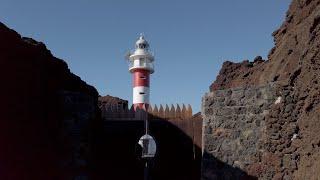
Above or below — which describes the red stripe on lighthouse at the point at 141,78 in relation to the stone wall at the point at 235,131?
above

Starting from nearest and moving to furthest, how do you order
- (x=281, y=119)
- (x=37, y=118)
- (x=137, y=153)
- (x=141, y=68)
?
(x=281, y=119), (x=37, y=118), (x=137, y=153), (x=141, y=68)

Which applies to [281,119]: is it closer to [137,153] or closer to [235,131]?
[235,131]

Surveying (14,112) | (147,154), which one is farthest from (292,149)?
(14,112)

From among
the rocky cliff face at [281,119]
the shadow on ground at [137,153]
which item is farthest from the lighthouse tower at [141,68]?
the rocky cliff face at [281,119]

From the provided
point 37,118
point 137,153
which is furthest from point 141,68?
point 37,118

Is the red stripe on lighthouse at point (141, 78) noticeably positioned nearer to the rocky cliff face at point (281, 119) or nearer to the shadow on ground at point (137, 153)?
the shadow on ground at point (137, 153)

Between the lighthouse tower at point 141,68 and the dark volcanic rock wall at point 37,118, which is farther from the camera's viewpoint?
the lighthouse tower at point 141,68

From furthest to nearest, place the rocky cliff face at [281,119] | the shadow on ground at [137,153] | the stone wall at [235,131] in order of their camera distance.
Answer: the shadow on ground at [137,153] < the stone wall at [235,131] < the rocky cliff face at [281,119]

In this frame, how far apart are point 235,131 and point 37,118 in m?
4.37

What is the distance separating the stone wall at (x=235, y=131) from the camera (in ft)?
35.0

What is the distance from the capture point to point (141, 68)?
32000 millimetres

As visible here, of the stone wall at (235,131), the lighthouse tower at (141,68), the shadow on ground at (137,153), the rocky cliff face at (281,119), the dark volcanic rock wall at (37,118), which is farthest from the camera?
the lighthouse tower at (141,68)

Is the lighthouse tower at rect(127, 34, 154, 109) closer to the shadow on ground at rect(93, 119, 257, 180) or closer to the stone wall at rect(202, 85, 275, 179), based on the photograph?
the shadow on ground at rect(93, 119, 257, 180)

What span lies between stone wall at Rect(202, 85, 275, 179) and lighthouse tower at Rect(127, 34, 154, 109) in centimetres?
1969
